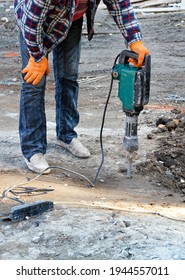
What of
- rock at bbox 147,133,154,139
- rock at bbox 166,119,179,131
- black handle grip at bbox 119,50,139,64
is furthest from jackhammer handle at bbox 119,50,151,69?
rock at bbox 166,119,179,131

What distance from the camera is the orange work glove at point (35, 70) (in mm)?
5016

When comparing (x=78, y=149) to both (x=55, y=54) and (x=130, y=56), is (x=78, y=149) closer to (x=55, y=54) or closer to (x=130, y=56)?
(x=55, y=54)

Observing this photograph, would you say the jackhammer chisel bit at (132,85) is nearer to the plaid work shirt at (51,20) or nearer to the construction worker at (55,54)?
the construction worker at (55,54)

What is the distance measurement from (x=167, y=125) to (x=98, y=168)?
1.19 meters

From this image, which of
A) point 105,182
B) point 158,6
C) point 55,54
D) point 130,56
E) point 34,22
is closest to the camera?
point 34,22

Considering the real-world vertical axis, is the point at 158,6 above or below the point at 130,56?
below

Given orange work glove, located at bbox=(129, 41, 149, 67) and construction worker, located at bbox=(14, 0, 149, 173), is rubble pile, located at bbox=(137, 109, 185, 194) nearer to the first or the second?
construction worker, located at bbox=(14, 0, 149, 173)

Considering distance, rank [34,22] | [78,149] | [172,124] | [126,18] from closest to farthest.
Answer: [34,22] < [126,18] < [78,149] < [172,124]

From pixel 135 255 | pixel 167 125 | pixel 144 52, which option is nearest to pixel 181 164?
pixel 167 125

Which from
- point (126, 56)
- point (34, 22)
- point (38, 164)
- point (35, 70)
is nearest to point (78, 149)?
point (38, 164)

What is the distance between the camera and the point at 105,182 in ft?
17.8

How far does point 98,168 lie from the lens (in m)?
5.64

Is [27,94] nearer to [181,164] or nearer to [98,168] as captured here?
[98,168]

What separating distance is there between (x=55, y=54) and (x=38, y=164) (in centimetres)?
100
